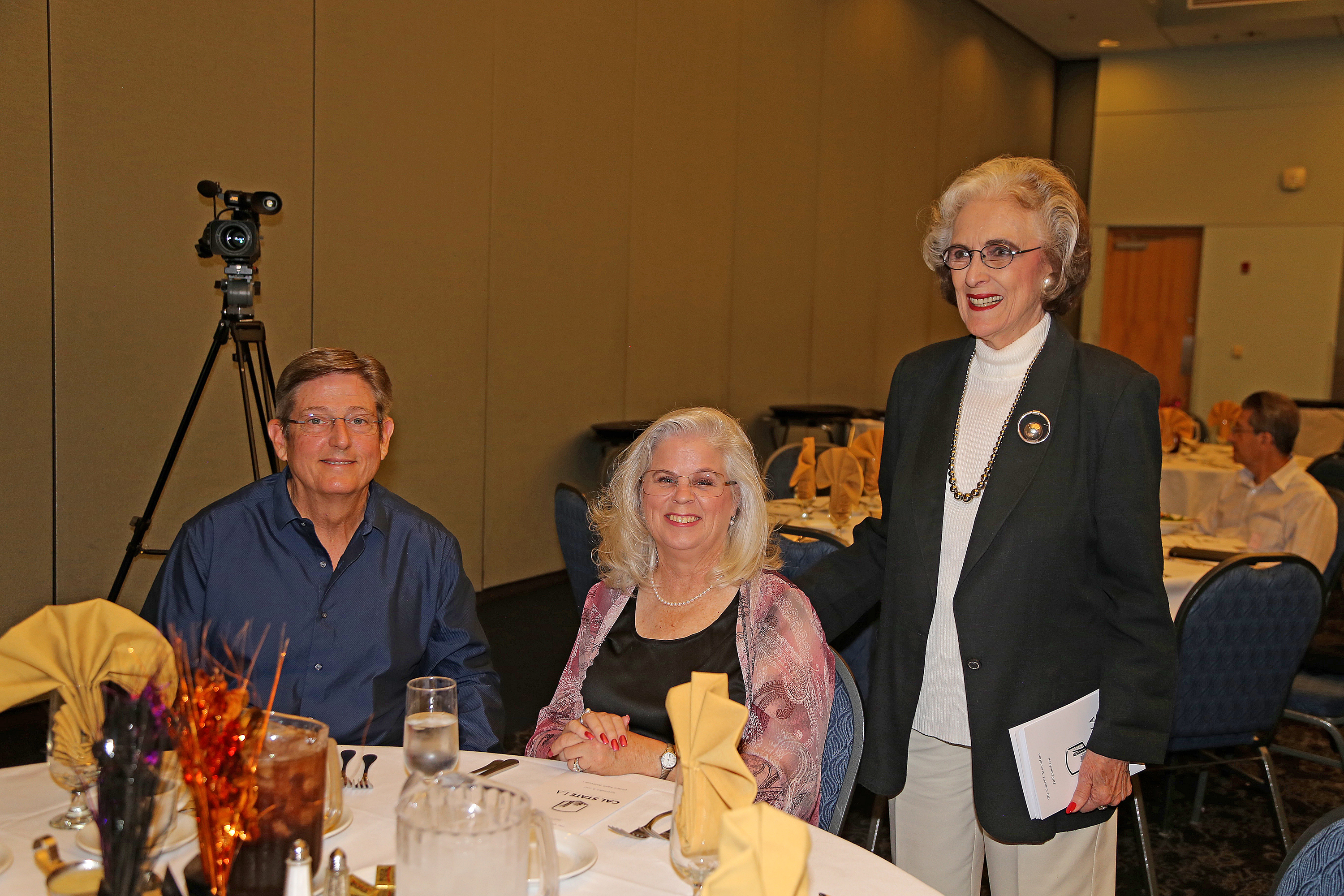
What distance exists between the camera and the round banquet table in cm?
126

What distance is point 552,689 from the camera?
14.5 ft

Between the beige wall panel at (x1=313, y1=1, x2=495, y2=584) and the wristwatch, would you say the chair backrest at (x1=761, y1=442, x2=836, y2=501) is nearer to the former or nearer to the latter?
the beige wall panel at (x1=313, y1=1, x2=495, y2=584)

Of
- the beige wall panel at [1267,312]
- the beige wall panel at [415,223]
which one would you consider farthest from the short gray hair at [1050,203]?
the beige wall panel at [1267,312]

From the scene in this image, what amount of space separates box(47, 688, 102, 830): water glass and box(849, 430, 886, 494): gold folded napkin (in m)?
3.54

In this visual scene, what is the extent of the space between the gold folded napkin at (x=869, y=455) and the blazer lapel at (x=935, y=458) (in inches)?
105

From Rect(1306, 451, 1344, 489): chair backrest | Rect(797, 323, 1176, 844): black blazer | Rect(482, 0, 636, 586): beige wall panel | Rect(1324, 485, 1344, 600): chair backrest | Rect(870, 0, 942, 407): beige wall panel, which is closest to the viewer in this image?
Rect(797, 323, 1176, 844): black blazer

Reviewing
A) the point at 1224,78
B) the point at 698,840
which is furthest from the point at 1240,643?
the point at 1224,78

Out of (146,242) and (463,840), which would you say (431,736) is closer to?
(463,840)

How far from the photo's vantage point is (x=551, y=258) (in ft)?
20.3

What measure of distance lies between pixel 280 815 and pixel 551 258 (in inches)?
210

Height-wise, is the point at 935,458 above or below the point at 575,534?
above

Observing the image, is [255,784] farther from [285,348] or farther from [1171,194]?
[1171,194]

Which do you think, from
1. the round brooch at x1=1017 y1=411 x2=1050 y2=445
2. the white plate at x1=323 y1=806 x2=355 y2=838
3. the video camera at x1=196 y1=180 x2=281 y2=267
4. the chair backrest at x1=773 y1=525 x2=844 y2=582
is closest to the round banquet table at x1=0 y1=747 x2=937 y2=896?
the white plate at x1=323 y1=806 x2=355 y2=838

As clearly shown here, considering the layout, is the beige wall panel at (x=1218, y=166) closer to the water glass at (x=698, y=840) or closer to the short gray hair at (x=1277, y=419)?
the short gray hair at (x=1277, y=419)
